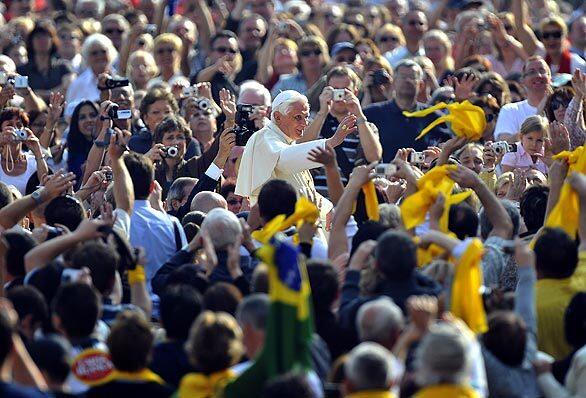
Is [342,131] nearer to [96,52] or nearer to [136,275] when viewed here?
[136,275]

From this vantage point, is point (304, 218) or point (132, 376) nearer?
point (132, 376)

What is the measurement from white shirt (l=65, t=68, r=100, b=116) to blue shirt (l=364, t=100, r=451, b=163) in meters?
3.23

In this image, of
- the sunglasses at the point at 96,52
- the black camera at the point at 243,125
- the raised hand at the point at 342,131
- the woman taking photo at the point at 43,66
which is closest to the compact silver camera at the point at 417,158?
the raised hand at the point at 342,131

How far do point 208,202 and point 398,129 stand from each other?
310cm

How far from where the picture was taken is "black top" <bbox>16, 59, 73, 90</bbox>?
17453mm

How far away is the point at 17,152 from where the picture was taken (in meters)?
13.1

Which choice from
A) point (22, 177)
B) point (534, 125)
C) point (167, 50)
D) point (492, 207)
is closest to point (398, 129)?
point (534, 125)

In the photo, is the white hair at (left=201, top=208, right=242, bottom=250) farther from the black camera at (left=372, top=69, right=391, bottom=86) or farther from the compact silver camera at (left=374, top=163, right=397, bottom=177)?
the black camera at (left=372, top=69, right=391, bottom=86)

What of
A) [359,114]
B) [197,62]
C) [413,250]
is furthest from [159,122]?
[413,250]

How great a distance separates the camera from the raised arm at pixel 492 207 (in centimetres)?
985

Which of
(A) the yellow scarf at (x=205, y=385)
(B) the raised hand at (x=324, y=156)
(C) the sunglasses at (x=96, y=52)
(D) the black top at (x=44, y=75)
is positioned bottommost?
(D) the black top at (x=44, y=75)

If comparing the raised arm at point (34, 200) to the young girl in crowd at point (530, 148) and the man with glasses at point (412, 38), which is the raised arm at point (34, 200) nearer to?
the young girl in crowd at point (530, 148)

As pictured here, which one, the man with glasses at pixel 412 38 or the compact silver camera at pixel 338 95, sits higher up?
the compact silver camera at pixel 338 95

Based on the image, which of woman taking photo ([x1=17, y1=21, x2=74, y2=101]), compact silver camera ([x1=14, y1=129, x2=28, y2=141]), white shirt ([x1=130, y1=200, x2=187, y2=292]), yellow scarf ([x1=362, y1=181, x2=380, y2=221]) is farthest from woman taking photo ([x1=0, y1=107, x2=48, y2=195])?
woman taking photo ([x1=17, y1=21, x2=74, y2=101])
